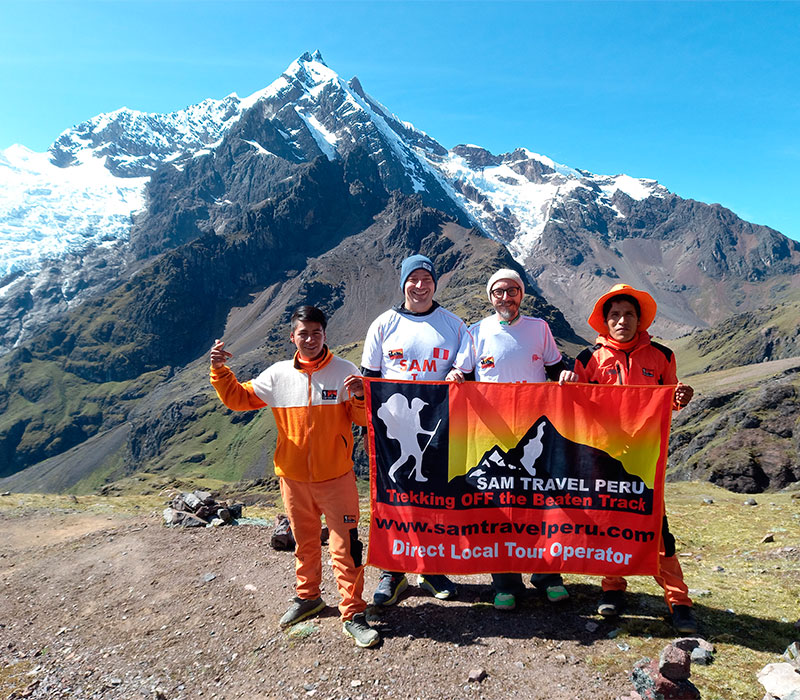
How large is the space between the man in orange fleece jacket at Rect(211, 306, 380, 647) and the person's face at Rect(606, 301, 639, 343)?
4.19 meters

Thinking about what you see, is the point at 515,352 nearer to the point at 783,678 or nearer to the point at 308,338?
the point at 308,338

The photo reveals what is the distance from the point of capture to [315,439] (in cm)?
827

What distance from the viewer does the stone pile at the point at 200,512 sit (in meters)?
15.4

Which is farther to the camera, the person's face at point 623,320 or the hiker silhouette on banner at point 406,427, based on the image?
the hiker silhouette on banner at point 406,427

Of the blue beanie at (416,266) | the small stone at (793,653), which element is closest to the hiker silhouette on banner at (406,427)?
the blue beanie at (416,266)

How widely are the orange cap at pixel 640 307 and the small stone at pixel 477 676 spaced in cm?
534

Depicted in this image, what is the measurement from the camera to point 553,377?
846 cm

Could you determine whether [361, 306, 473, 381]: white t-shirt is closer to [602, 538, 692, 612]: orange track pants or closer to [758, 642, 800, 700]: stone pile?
[602, 538, 692, 612]: orange track pants

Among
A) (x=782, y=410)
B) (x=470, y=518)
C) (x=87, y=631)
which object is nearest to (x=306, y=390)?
(x=470, y=518)

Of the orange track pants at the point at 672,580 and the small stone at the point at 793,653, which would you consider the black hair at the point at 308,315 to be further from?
the small stone at the point at 793,653

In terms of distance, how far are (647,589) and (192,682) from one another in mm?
8019

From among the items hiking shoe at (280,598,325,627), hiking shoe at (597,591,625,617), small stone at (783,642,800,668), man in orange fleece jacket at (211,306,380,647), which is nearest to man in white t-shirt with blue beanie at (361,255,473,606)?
man in orange fleece jacket at (211,306,380,647)

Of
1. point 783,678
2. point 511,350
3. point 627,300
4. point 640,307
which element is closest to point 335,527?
point 511,350

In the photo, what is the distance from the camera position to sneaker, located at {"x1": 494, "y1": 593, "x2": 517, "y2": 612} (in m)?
8.26
